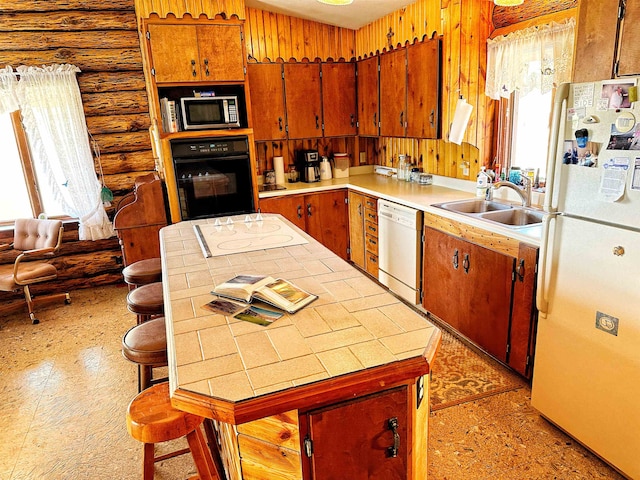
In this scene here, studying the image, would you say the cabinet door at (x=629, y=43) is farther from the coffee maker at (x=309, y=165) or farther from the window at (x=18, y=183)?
the window at (x=18, y=183)

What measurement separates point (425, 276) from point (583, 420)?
1585 mm

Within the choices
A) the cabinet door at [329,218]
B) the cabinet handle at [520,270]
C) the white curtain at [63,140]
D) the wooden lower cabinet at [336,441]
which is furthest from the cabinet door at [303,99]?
the wooden lower cabinet at [336,441]

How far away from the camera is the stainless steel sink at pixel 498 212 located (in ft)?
9.55

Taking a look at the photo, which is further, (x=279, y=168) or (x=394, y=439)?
(x=279, y=168)

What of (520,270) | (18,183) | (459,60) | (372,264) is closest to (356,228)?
(372,264)

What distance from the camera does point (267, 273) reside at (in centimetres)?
198

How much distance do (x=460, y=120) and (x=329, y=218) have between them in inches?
66.7

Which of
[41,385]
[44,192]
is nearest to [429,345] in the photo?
[41,385]

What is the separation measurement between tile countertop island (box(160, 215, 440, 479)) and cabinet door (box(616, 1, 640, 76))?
1263mm

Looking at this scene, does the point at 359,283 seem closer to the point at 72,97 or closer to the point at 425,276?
the point at 425,276

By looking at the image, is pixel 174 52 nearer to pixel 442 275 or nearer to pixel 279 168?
pixel 279 168

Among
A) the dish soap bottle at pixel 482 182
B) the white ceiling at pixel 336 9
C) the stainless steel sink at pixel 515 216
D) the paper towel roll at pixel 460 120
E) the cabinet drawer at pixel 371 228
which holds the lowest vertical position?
the cabinet drawer at pixel 371 228

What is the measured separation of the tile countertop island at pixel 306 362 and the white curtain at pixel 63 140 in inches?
126

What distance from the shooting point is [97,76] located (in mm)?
4312
